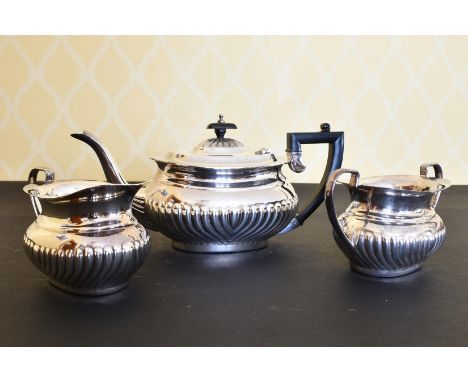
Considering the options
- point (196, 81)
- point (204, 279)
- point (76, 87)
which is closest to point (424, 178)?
point (204, 279)

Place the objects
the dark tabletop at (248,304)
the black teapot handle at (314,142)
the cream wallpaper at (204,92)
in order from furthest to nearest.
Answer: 1. the cream wallpaper at (204,92)
2. the black teapot handle at (314,142)
3. the dark tabletop at (248,304)

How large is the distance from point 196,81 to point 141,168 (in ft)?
0.85

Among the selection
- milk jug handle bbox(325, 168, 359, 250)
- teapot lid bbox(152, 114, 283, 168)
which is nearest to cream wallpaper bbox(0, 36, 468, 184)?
teapot lid bbox(152, 114, 283, 168)

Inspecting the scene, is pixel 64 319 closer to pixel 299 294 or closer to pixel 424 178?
pixel 299 294

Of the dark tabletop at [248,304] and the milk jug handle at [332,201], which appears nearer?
the dark tabletop at [248,304]

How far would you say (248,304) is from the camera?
557 millimetres

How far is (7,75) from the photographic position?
142 cm

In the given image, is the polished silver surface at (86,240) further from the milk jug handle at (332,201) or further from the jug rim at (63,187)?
the milk jug handle at (332,201)

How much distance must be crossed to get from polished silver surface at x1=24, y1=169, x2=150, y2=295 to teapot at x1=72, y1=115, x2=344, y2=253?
4.5 inches

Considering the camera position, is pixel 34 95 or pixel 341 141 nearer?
pixel 341 141

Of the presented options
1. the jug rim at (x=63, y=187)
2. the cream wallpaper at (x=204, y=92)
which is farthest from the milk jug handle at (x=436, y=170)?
the cream wallpaper at (x=204, y=92)

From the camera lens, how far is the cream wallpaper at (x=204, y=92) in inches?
55.8

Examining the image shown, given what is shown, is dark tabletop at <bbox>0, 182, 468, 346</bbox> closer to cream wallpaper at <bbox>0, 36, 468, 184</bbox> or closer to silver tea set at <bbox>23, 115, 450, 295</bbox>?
silver tea set at <bbox>23, 115, 450, 295</bbox>

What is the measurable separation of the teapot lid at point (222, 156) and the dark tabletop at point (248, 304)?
12 centimetres
